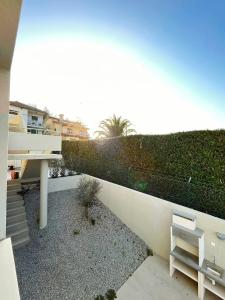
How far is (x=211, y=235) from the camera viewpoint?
6059mm

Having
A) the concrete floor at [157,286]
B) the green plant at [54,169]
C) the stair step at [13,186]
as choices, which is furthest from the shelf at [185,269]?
the stair step at [13,186]

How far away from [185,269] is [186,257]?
0.42 m

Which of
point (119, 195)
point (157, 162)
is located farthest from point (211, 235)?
point (119, 195)

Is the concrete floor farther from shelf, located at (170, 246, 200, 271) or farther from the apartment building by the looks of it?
the apartment building

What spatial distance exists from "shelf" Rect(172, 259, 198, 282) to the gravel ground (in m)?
1.47

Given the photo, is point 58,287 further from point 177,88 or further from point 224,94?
→ point 224,94

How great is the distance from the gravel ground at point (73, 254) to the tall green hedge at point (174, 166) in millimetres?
2661

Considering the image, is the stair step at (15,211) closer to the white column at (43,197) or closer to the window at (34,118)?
the white column at (43,197)

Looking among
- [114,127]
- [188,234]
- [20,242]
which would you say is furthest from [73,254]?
[114,127]

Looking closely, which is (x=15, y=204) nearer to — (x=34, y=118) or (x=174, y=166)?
(x=174, y=166)

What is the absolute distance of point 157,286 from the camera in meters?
5.89

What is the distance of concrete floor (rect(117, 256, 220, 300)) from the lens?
5508 mm

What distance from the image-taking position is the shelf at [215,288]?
526 cm

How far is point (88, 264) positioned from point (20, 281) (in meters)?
2.29
